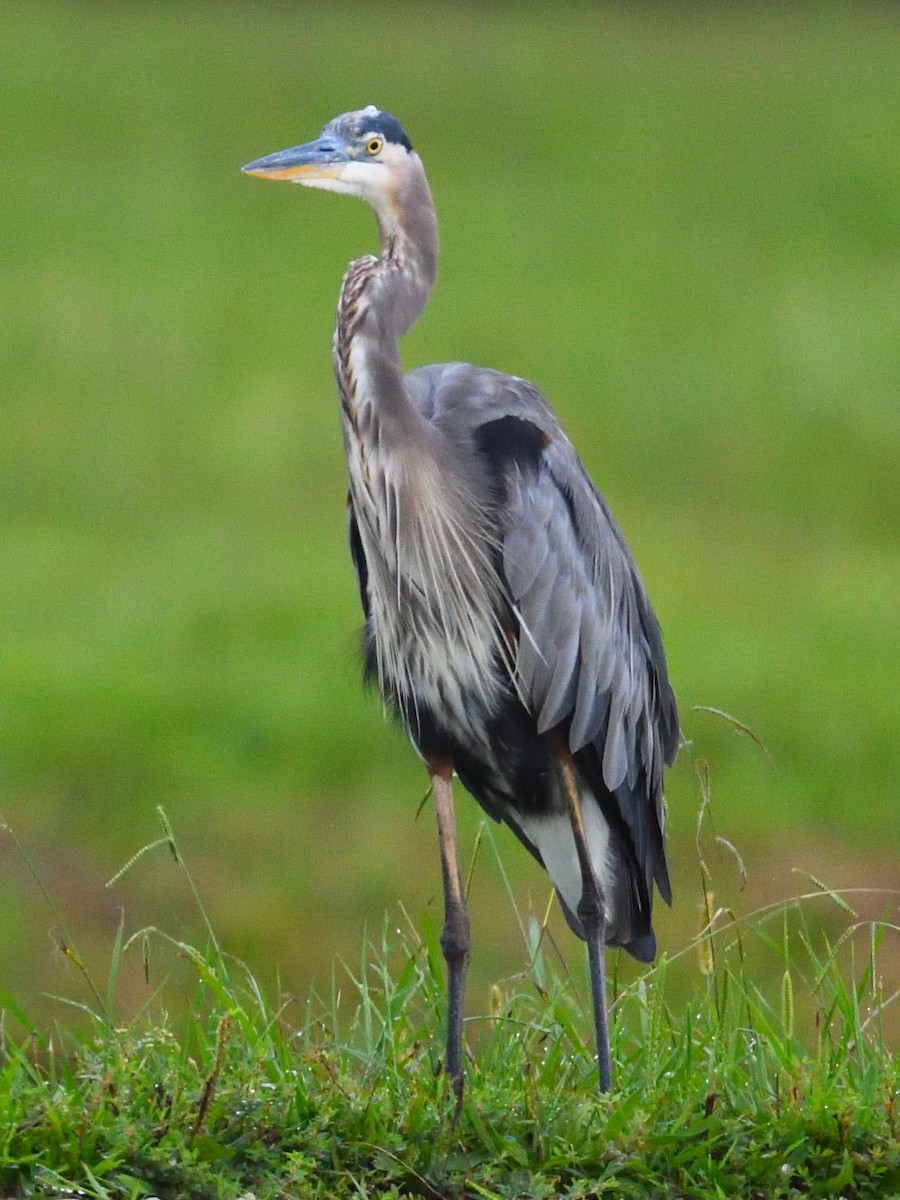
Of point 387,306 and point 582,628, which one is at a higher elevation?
point 387,306

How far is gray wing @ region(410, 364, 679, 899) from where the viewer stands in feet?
15.2

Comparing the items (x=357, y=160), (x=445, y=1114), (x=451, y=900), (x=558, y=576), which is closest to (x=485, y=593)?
(x=558, y=576)

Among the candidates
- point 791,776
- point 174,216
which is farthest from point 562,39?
point 791,776

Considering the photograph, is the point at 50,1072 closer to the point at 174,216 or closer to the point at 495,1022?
the point at 495,1022

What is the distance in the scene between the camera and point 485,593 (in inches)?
183

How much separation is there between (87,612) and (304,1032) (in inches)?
299

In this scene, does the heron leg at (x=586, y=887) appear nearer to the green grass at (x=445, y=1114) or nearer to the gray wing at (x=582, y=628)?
the gray wing at (x=582, y=628)

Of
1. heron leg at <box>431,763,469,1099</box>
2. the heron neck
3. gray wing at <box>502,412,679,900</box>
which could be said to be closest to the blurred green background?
heron leg at <box>431,763,469,1099</box>

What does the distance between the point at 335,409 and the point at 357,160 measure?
10.9 meters

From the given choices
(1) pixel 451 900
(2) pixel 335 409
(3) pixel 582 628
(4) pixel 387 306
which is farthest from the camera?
(2) pixel 335 409

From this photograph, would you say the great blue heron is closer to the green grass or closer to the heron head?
the heron head

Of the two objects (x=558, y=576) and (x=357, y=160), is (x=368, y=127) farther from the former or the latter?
(x=558, y=576)

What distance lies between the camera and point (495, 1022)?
4.36 meters

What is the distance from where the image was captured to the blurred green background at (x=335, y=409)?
8.82 m
